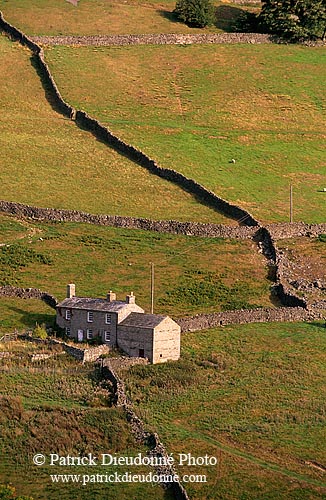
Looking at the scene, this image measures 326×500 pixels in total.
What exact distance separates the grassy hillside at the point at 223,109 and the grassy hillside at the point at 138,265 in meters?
9.30

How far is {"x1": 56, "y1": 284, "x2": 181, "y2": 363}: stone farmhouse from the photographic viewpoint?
83562mm

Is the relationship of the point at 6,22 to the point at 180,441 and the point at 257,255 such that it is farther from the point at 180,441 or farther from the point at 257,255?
the point at 180,441

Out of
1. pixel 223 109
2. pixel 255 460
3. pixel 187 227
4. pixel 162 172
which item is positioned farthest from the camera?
pixel 223 109

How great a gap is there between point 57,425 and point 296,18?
8339 centimetres

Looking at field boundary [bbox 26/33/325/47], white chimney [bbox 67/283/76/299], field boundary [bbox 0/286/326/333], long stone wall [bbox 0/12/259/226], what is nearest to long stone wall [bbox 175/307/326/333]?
field boundary [bbox 0/286/326/333]

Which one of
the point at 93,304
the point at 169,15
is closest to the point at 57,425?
the point at 93,304

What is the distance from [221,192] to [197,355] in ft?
104

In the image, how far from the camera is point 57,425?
2938 inches

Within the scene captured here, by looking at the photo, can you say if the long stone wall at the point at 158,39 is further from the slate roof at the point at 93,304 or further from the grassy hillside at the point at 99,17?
the slate roof at the point at 93,304

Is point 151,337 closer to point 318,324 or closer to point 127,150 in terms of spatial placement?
point 318,324

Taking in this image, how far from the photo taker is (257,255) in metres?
103

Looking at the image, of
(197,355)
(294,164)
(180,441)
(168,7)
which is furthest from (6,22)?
(180,441)

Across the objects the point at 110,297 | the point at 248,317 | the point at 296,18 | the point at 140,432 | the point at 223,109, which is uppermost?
the point at 296,18

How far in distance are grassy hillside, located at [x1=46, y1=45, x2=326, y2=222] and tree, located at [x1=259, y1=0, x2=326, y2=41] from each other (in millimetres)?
1582
